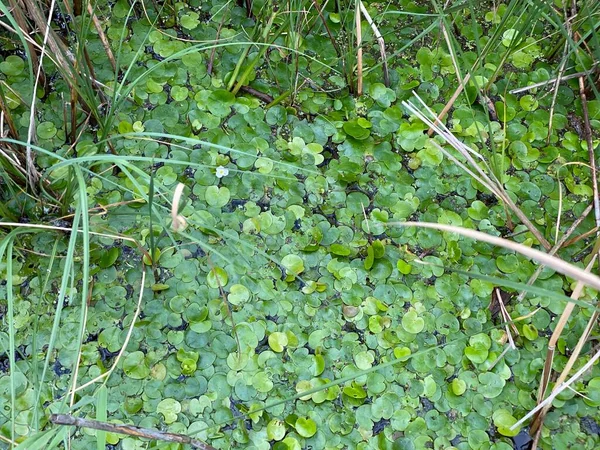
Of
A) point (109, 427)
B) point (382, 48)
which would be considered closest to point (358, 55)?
point (382, 48)

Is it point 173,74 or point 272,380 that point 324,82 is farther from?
point 272,380

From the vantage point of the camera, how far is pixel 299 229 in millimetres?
1427

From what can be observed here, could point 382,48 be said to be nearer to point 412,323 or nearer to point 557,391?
point 412,323

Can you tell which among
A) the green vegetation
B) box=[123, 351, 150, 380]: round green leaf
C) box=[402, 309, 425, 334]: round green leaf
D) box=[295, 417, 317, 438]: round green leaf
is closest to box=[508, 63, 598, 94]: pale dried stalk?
the green vegetation

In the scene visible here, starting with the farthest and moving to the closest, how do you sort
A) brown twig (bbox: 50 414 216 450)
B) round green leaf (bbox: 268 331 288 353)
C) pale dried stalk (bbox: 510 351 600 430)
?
1. round green leaf (bbox: 268 331 288 353)
2. pale dried stalk (bbox: 510 351 600 430)
3. brown twig (bbox: 50 414 216 450)

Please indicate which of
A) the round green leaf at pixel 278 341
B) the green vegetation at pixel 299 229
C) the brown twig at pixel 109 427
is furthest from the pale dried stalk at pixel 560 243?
the brown twig at pixel 109 427

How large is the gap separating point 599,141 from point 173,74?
126 centimetres

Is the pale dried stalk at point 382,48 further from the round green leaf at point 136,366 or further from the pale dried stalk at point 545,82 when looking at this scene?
the round green leaf at point 136,366

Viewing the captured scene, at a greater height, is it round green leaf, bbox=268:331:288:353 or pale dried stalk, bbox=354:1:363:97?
pale dried stalk, bbox=354:1:363:97

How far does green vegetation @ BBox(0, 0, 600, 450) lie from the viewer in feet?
4.02

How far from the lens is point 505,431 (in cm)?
125

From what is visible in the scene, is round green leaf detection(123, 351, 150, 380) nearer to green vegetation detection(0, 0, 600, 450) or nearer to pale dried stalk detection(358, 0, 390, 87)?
green vegetation detection(0, 0, 600, 450)

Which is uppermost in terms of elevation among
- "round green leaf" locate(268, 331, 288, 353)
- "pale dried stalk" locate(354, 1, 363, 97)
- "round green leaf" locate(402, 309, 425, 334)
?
"pale dried stalk" locate(354, 1, 363, 97)

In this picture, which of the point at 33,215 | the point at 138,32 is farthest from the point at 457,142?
the point at 33,215
